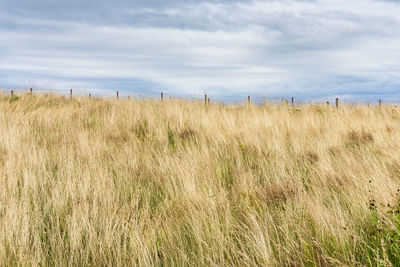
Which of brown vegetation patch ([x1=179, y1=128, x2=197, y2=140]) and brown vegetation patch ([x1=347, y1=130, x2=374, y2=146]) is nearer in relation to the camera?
brown vegetation patch ([x1=347, y1=130, x2=374, y2=146])

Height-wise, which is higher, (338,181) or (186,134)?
(186,134)

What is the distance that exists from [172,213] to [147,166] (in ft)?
5.00

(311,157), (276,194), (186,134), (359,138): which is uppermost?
(186,134)

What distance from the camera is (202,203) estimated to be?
131 inches

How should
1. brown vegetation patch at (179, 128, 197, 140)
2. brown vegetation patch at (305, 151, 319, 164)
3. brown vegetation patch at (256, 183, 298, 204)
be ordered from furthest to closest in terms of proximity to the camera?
brown vegetation patch at (179, 128, 197, 140) → brown vegetation patch at (305, 151, 319, 164) → brown vegetation patch at (256, 183, 298, 204)

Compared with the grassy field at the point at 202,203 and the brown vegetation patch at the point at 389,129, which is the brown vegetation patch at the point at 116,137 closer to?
the grassy field at the point at 202,203

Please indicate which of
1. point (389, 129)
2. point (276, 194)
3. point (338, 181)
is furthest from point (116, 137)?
point (389, 129)

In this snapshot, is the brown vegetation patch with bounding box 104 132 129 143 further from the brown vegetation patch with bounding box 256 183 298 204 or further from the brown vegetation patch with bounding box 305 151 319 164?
the brown vegetation patch with bounding box 256 183 298 204

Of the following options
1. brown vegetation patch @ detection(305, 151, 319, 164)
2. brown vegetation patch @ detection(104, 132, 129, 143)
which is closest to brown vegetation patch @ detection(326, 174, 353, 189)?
brown vegetation patch @ detection(305, 151, 319, 164)

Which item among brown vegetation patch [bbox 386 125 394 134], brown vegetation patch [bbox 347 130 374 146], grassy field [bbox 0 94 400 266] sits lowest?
grassy field [bbox 0 94 400 266]

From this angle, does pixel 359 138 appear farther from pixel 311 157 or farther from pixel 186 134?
pixel 186 134

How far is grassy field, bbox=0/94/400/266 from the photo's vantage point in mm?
2533

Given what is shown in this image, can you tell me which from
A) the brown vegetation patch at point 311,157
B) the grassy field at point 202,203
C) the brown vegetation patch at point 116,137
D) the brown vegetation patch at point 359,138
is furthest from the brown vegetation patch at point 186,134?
the brown vegetation patch at point 359,138

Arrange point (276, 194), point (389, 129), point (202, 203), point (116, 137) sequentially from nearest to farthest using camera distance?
point (202, 203)
point (276, 194)
point (116, 137)
point (389, 129)
